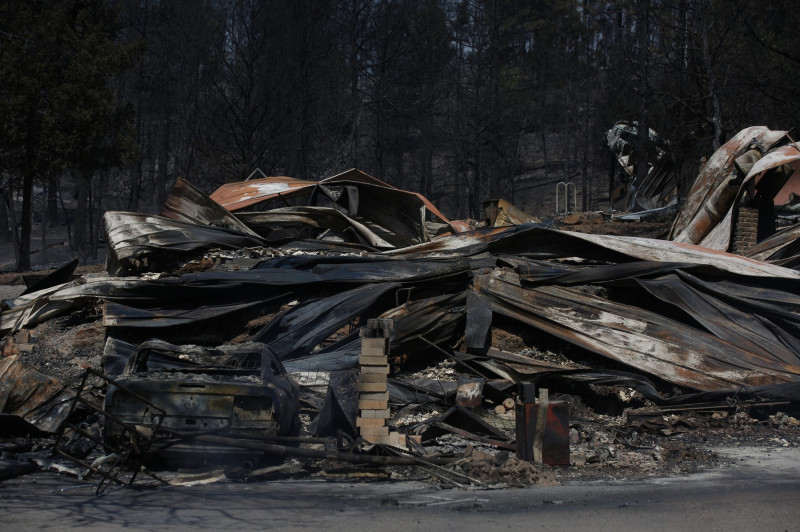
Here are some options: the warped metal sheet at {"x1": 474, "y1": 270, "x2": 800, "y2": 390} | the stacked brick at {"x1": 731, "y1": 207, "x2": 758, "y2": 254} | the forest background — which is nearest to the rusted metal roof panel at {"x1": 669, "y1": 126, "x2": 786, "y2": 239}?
the stacked brick at {"x1": 731, "y1": 207, "x2": 758, "y2": 254}

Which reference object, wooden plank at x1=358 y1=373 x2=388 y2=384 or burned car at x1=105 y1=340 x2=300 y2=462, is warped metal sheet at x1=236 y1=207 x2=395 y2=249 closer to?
wooden plank at x1=358 y1=373 x2=388 y2=384

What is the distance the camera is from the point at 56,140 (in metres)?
20.5

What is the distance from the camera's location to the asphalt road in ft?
14.5

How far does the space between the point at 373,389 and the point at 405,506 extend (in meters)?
1.71

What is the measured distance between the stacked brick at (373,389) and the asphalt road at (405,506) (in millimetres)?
785

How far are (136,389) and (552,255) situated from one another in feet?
21.9

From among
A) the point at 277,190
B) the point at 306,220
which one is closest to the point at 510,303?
the point at 306,220

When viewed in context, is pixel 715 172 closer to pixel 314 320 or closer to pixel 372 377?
pixel 314 320

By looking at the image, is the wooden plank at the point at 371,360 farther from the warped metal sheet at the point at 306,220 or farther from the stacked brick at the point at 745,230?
the stacked brick at the point at 745,230

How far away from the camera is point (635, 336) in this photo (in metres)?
9.16

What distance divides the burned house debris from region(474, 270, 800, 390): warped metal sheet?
2cm

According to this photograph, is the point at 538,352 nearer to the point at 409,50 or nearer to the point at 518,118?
the point at 409,50

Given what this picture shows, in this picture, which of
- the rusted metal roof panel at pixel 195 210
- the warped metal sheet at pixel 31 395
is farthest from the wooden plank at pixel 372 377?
the rusted metal roof panel at pixel 195 210

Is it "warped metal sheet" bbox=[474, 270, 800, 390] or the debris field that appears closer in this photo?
the debris field
